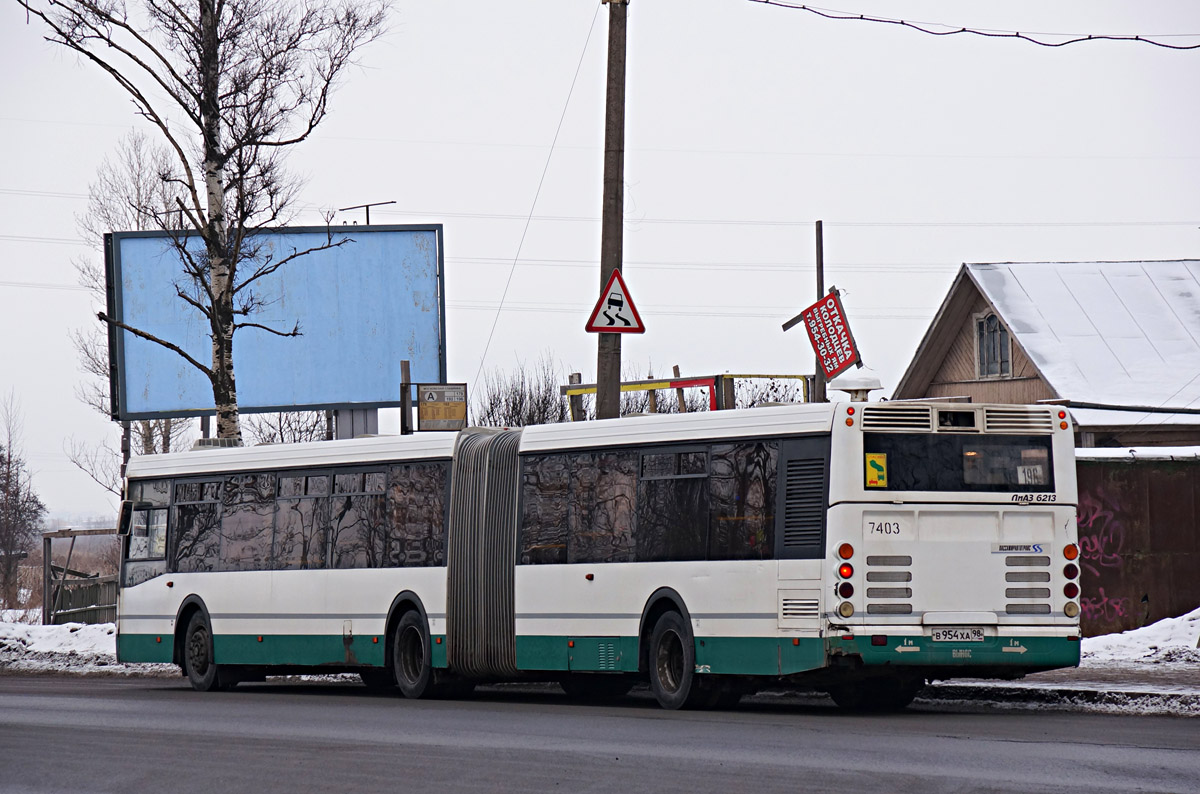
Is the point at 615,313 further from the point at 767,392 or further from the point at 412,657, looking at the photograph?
the point at 767,392

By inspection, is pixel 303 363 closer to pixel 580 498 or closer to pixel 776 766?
pixel 580 498

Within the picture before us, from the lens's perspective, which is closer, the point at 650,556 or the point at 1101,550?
the point at 650,556

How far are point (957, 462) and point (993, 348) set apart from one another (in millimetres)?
27702

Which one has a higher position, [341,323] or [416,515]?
[341,323]

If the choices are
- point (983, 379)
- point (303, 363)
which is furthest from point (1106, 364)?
point (303, 363)

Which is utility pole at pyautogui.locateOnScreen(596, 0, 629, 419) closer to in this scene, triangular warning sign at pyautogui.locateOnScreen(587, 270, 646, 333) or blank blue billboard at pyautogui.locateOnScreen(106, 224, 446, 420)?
triangular warning sign at pyautogui.locateOnScreen(587, 270, 646, 333)

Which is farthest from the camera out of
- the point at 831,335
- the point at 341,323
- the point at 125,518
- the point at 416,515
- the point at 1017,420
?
the point at 341,323

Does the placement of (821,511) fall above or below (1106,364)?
below

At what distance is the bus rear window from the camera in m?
14.7

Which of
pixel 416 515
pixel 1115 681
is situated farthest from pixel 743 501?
pixel 416 515

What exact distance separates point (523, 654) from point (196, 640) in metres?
5.62

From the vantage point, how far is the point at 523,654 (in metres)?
17.6

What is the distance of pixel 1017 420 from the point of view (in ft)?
49.9

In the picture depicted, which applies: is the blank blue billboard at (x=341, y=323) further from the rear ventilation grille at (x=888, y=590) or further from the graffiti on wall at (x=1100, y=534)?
the rear ventilation grille at (x=888, y=590)
